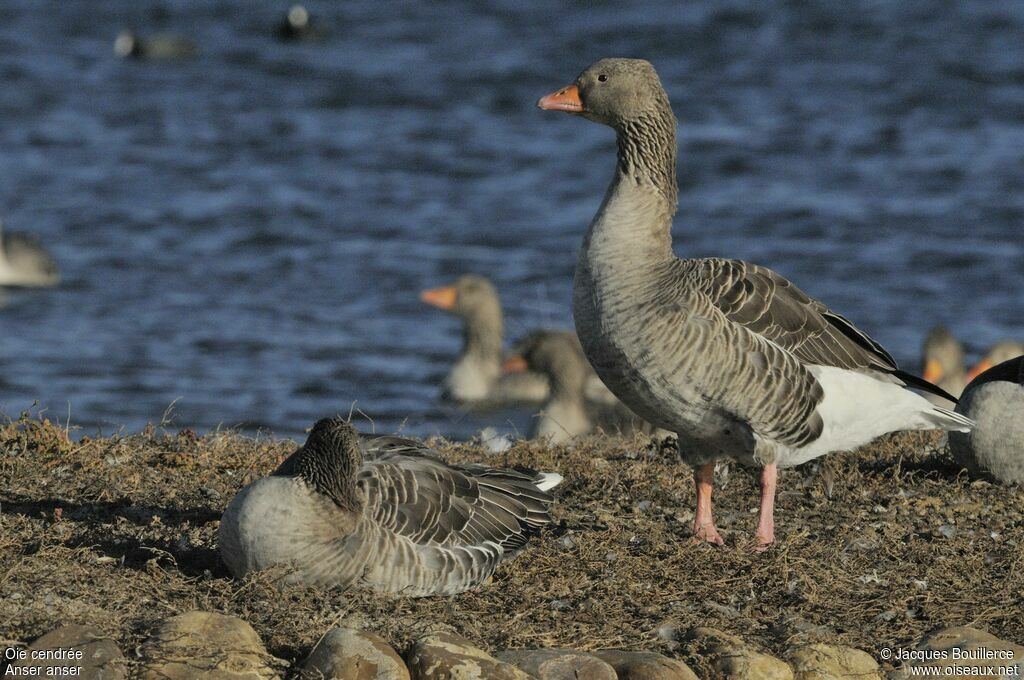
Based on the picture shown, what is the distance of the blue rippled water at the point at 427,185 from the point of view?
15242mm

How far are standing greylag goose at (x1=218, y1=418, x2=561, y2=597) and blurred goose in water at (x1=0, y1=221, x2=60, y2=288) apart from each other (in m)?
12.0

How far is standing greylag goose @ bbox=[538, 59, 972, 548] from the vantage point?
6719 millimetres

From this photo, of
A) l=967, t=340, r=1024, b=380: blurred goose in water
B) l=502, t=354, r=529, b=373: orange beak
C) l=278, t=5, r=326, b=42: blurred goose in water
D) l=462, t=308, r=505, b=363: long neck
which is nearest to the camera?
l=967, t=340, r=1024, b=380: blurred goose in water

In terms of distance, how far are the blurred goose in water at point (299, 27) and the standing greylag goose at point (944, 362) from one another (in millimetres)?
19737

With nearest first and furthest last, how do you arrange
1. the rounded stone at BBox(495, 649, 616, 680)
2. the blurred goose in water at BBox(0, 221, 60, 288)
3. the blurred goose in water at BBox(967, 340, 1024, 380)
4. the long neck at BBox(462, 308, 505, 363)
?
the rounded stone at BBox(495, 649, 616, 680) < the blurred goose in water at BBox(967, 340, 1024, 380) < the long neck at BBox(462, 308, 505, 363) < the blurred goose in water at BBox(0, 221, 60, 288)

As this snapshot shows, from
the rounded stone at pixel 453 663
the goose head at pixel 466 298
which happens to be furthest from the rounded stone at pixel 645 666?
the goose head at pixel 466 298

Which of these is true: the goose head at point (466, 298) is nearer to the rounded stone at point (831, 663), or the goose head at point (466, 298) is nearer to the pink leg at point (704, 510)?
the pink leg at point (704, 510)

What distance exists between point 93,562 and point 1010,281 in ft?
43.7

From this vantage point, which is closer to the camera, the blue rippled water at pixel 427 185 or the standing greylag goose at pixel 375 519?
the standing greylag goose at pixel 375 519

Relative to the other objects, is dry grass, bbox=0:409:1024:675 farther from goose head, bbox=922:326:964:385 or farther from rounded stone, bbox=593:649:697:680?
goose head, bbox=922:326:964:385

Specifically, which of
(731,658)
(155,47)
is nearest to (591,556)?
(731,658)

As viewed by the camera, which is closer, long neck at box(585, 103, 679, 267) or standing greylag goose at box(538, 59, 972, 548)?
standing greylag goose at box(538, 59, 972, 548)

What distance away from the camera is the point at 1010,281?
17.0m

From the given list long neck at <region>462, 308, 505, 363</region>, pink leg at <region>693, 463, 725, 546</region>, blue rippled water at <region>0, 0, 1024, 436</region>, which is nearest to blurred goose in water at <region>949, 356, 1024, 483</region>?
pink leg at <region>693, 463, 725, 546</region>
